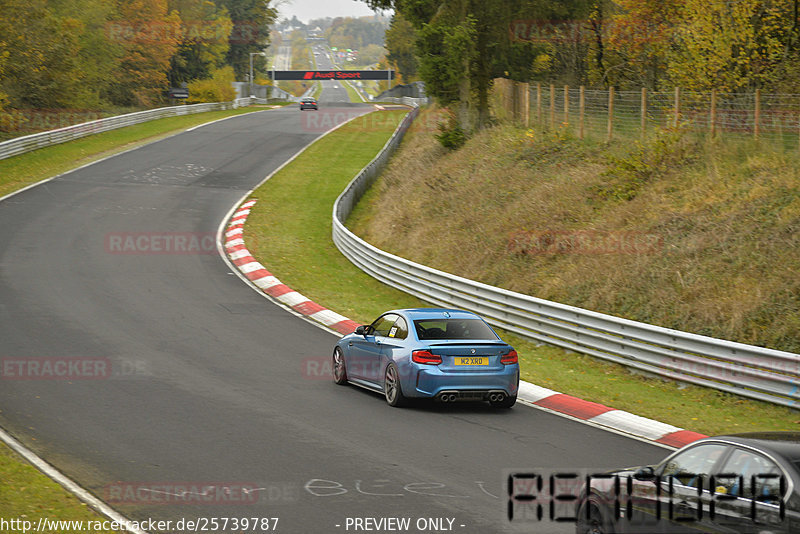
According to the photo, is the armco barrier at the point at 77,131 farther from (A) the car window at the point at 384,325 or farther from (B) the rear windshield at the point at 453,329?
(B) the rear windshield at the point at 453,329

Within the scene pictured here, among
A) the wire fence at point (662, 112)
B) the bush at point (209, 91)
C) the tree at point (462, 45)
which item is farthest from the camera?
the bush at point (209, 91)

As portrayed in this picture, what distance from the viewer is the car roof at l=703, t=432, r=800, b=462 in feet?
17.8

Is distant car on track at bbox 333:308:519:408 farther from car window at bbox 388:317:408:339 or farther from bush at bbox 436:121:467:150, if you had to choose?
bush at bbox 436:121:467:150

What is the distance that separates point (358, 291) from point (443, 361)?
1099 centimetres

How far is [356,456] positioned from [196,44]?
92.6 m

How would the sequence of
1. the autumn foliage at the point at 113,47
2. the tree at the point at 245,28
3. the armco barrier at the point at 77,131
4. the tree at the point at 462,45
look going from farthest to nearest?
1. the tree at the point at 245,28
2. the autumn foliage at the point at 113,47
3. the armco barrier at the point at 77,131
4. the tree at the point at 462,45

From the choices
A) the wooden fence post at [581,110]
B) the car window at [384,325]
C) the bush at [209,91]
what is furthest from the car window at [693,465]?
the bush at [209,91]

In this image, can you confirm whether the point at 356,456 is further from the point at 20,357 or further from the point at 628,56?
the point at 628,56

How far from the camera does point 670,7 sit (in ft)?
106

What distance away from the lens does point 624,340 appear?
1520cm

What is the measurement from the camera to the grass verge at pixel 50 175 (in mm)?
7676

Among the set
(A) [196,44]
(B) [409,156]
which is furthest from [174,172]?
(A) [196,44]

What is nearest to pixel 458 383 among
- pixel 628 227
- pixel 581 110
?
pixel 628 227

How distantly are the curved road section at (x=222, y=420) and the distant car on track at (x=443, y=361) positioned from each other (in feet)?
1.03
